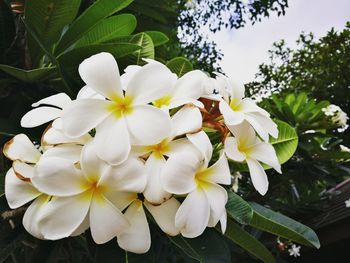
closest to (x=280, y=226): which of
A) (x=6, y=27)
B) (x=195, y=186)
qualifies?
(x=195, y=186)

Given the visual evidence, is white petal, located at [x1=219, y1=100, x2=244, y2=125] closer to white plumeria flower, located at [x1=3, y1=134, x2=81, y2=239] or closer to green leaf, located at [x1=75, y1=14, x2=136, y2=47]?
white plumeria flower, located at [x1=3, y1=134, x2=81, y2=239]

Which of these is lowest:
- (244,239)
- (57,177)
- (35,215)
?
(244,239)

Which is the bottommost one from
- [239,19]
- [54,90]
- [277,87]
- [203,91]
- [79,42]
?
[277,87]

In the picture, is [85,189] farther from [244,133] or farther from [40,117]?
[244,133]

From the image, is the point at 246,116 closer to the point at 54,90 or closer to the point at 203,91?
the point at 203,91

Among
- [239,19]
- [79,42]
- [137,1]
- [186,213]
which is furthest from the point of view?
[239,19]

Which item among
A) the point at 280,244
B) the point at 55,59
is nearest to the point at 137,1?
the point at 55,59

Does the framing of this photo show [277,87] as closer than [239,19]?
No

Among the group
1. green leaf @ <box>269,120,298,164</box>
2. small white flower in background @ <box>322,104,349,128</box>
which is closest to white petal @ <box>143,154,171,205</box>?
green leaf @ <box>269,120,298,164</box>
